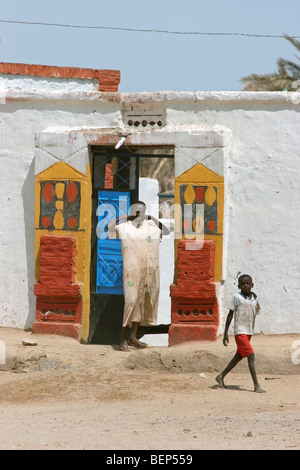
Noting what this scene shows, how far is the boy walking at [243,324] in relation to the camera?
8.00 metres

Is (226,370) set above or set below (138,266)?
below

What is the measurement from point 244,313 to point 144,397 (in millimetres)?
1235

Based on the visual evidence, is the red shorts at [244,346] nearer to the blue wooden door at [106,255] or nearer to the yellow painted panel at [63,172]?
the blue wooden door at [106,255]

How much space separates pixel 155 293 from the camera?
32.5 feet

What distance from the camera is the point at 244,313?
8.09 m

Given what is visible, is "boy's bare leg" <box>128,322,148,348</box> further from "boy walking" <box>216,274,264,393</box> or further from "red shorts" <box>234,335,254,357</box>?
"red shorts" <box>234,335,254,357</box>

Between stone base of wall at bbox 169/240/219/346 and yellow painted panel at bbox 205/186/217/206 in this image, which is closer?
stone base of wall at bbox 169/240/219/346

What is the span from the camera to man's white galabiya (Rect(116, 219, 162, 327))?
977cm

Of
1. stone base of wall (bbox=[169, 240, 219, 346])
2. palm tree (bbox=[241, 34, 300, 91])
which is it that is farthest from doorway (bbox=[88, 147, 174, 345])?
palm tree (bbox=[241, 34, 300, 91])

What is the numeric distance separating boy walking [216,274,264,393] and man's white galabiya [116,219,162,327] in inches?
73.2

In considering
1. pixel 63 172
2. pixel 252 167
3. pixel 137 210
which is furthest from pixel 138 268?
pixel 252 167

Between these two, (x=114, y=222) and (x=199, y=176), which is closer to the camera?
(x=199, y=176)

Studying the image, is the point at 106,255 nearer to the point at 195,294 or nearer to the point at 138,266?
the point at 138,266

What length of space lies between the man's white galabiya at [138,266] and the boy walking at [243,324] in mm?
1859
